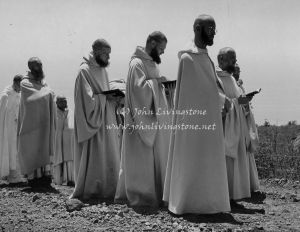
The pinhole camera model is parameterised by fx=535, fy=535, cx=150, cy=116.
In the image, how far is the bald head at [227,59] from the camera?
8.77 meters

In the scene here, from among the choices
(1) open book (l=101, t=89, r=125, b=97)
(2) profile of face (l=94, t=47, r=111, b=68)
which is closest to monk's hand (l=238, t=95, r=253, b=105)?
(1) open book (l=101, t=89, r=125, b=97)

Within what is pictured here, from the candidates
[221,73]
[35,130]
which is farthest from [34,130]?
[221,73]

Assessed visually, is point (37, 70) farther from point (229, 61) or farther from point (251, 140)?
point (251, 140)

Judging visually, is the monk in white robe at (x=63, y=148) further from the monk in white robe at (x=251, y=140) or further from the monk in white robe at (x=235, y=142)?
the monk in white robe at (x=235, y=142)

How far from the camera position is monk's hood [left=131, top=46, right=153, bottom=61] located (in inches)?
323

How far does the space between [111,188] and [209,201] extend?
2776mm

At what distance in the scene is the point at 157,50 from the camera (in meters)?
8.29

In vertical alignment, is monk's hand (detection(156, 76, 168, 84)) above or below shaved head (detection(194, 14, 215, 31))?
below

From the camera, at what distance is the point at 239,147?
8.42m

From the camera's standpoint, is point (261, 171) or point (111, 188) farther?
point (261, 171)

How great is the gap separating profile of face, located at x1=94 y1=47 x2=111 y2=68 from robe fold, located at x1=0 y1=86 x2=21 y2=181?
4.27m

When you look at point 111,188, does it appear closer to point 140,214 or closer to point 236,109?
point 140,214

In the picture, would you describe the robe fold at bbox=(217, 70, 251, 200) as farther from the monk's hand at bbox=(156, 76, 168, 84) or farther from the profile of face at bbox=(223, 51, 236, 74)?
the monk's hand at bbox=(156, 76, 168, 84)

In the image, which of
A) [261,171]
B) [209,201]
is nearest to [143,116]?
[209,201]
